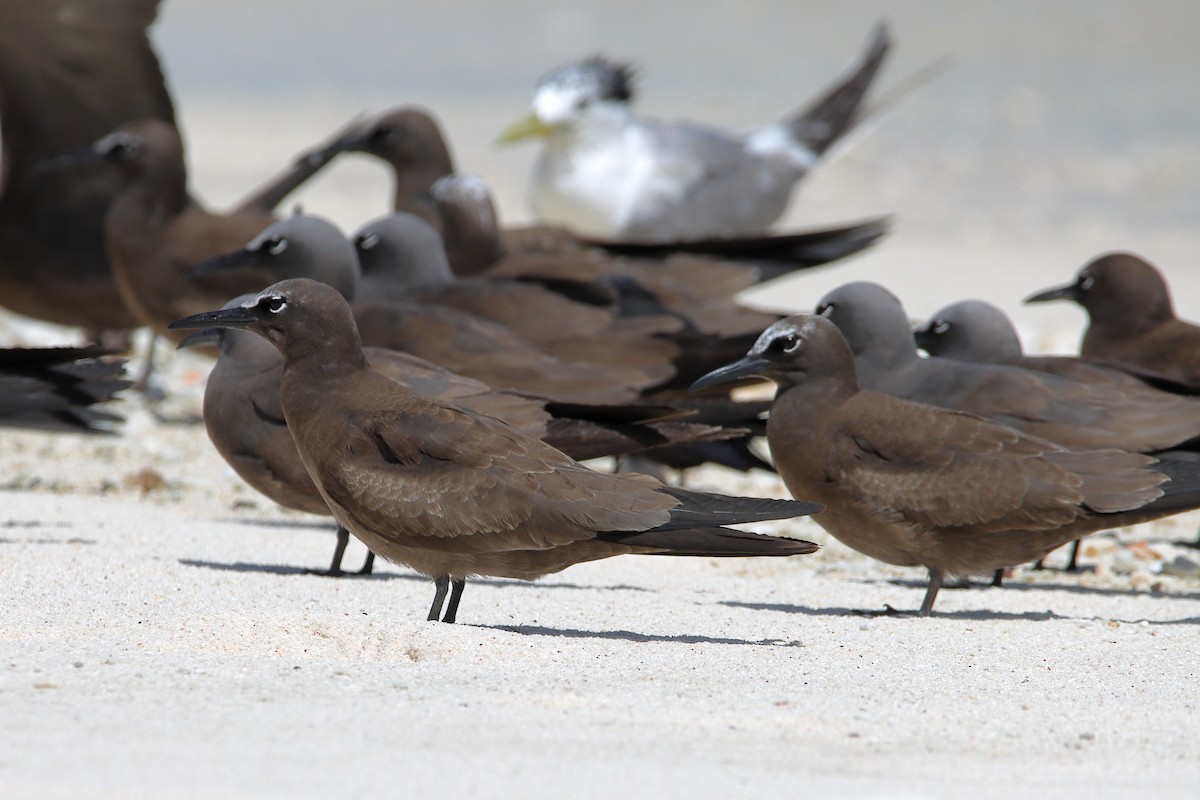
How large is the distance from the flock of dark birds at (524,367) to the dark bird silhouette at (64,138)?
2cm

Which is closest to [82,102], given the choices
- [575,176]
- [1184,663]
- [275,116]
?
Answer: [575,176]

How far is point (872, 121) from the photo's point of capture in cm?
1500

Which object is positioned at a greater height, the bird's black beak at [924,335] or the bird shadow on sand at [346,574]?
the bird's black beak at [924,335]

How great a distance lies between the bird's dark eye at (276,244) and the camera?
7512mm

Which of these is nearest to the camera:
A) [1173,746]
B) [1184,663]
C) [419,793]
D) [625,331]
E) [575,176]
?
Result: [419,793]

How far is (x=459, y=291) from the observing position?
8.14 metres

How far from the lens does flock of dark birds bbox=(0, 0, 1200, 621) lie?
500 cm

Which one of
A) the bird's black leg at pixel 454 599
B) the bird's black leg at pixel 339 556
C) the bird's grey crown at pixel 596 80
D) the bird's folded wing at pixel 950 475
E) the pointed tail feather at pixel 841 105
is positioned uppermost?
the pointed tail feather at pixel 841 105

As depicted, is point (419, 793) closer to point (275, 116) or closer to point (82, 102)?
point (82, 102)

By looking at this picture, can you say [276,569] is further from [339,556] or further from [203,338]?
[203,338]

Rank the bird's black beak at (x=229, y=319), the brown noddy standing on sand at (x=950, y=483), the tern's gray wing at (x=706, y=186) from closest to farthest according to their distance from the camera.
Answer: the bird's black beak at (x=229, y=319)
the brown noddy standing on sand at (x=950, y=483)
the tern's gray wing at (x=706, y=186)

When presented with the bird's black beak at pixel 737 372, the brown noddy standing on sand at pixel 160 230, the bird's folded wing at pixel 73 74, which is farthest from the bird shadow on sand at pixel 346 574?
the bird's folded wing at pixel 73 74

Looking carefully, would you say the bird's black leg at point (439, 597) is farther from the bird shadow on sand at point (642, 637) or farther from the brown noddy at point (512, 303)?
the brown noddy at point (512, 303)

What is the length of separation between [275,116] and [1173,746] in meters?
30.9
